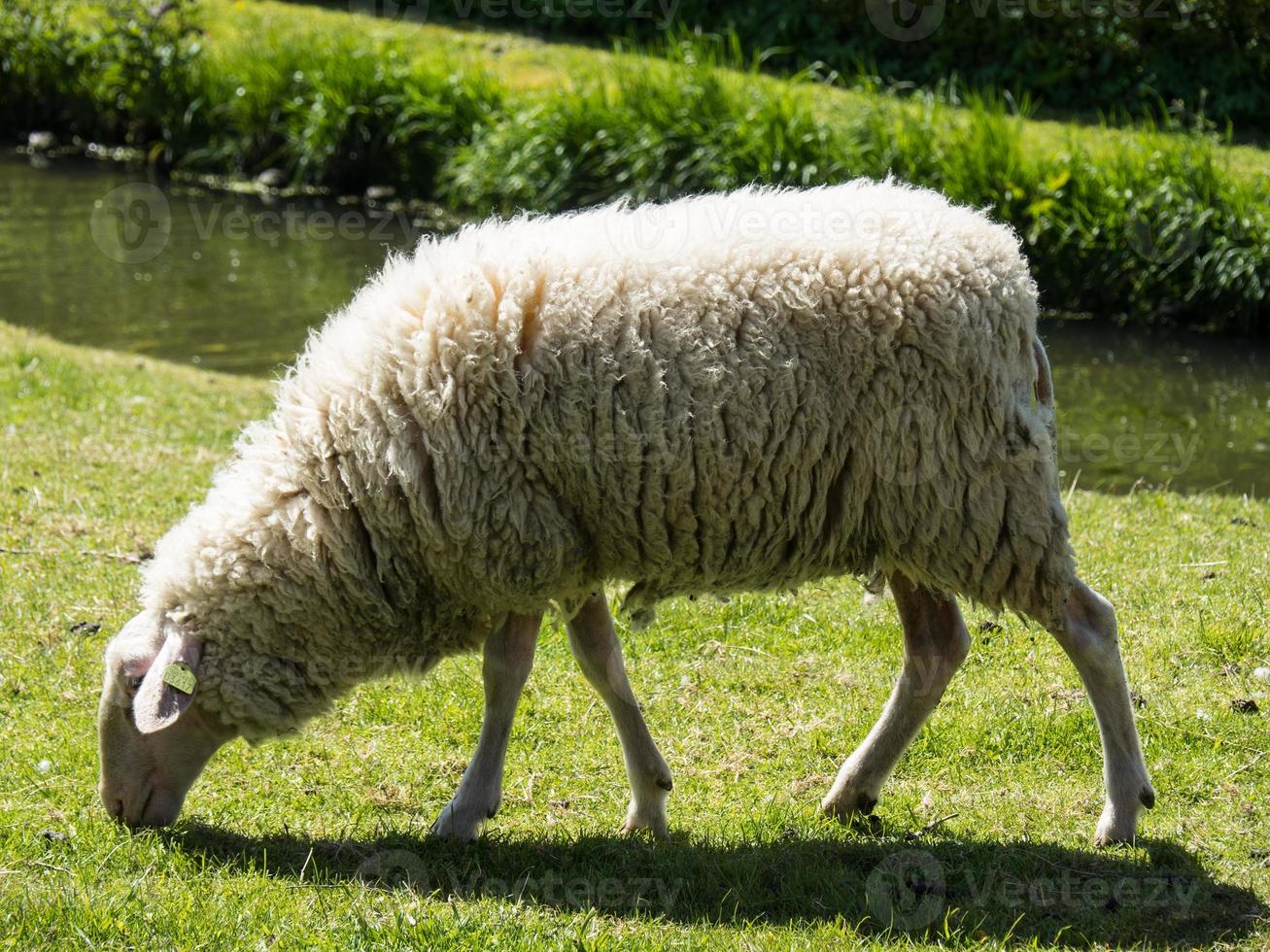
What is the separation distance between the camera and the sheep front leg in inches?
152

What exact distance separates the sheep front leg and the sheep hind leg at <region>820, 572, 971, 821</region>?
0.89 meters

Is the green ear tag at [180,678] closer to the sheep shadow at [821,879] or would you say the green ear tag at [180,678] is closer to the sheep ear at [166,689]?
the sheep ear at [166,689]

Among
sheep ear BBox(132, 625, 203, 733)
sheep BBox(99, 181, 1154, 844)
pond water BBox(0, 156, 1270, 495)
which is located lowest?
pond water BBox(0, 156, 1270, 495)

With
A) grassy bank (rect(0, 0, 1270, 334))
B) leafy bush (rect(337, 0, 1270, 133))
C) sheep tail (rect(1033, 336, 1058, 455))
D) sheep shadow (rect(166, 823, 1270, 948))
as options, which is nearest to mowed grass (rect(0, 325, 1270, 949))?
sheep shadow (rect(166, 823, 1270, 948))

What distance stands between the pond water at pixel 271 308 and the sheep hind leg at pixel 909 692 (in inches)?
135

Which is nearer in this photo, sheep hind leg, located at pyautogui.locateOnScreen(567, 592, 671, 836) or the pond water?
sheep hind leg, located at pyautogui.locateOnScreen(567, 592, 671, 836)

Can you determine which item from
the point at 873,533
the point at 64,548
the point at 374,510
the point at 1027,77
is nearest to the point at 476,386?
the point at 374,510

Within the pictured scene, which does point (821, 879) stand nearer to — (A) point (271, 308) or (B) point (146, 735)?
(B) point (146, 735)

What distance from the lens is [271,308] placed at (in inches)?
416

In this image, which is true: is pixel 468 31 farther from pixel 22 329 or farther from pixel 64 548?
pixel 64 548

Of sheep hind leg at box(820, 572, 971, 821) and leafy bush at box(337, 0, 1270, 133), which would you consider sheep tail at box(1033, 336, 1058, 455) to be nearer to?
sheep hind leg at box(820, 572, 971, 821)

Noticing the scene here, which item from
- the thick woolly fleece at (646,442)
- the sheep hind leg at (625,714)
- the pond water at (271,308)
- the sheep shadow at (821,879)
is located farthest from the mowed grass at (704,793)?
the pond water at (271,308)

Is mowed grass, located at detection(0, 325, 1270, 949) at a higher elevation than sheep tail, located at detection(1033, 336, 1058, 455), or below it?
below

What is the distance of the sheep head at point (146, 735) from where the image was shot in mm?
3760
